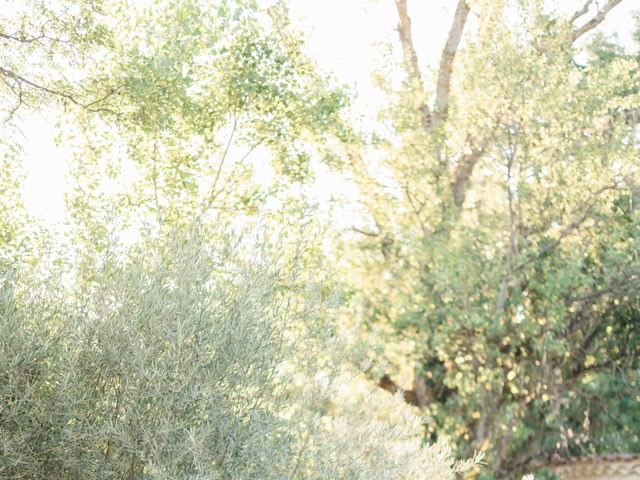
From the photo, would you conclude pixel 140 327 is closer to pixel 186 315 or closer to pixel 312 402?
pixel 186 315

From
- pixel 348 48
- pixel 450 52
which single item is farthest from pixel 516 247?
pixel 348 48

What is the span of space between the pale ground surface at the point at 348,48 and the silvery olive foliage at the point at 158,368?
7158 millimetres

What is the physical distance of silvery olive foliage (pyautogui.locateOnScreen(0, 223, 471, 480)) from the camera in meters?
5.43

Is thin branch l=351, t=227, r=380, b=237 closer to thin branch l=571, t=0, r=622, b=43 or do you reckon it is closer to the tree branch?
the tree branch

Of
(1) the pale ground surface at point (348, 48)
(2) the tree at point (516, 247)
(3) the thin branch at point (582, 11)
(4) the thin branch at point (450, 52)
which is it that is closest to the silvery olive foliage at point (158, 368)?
(1) the pale ground surface at point (348, 48)

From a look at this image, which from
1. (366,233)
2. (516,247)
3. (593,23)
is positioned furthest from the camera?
(593,23)

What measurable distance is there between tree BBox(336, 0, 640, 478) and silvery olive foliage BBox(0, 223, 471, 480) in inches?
291

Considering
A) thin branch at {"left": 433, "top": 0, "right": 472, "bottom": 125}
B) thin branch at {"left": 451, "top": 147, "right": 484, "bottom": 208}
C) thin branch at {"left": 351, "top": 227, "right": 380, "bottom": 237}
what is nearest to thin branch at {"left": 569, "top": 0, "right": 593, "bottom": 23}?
thin branch at {"left": 433, "top": 0, "right": 472, "bottom": 125}

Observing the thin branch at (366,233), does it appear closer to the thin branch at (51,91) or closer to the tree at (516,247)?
the tree at (516,247)

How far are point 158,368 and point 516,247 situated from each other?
8.87 meters

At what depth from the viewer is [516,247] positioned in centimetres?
1326

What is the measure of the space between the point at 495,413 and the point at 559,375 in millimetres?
1274

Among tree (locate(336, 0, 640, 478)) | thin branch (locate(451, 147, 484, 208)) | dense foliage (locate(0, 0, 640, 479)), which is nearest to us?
dense foliage (locate(0, 0, 640, 479))

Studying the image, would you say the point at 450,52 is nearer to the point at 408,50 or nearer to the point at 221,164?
the point at 408,50
